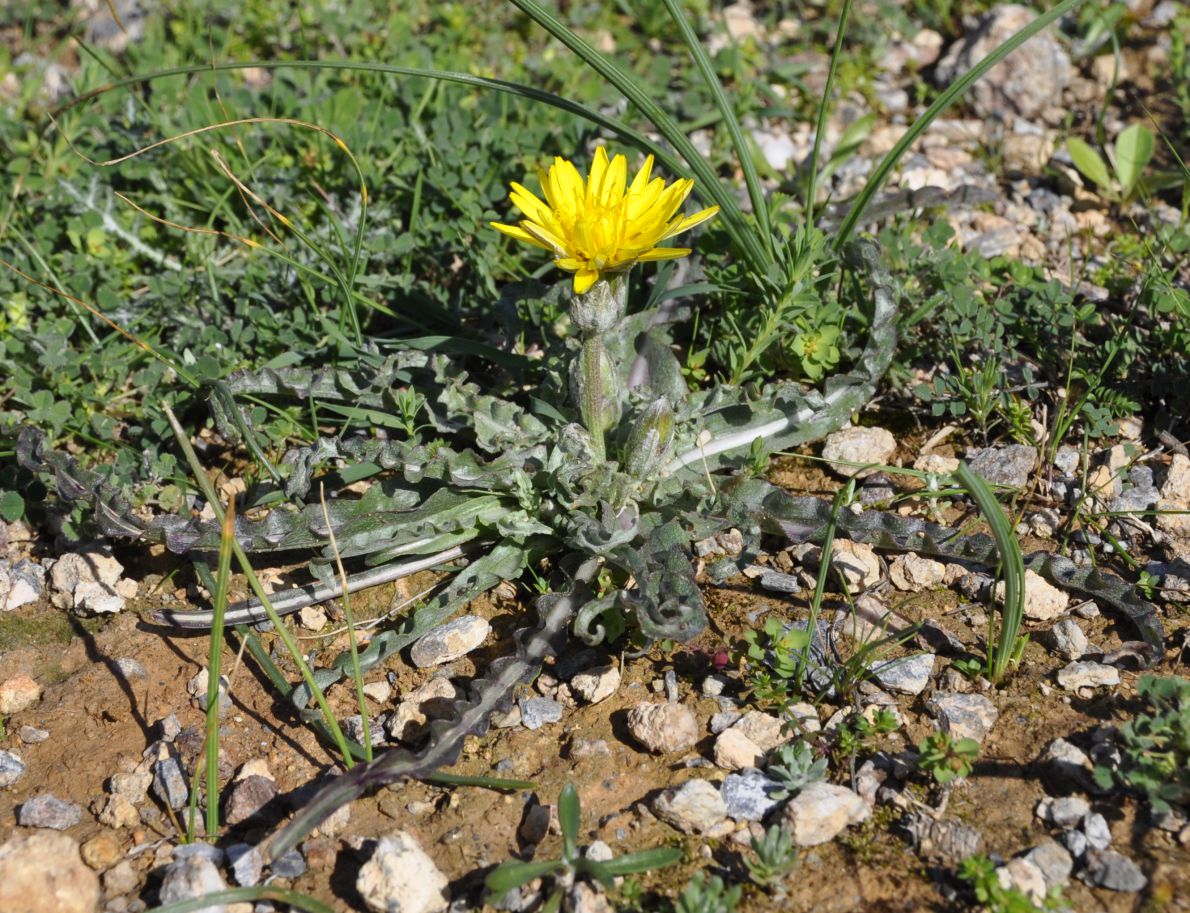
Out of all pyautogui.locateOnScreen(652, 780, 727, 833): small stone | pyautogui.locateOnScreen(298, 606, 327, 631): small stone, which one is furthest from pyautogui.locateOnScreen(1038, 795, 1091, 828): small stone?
pyautogui.locateOnScreen(298, 606, 327, 631): small stone

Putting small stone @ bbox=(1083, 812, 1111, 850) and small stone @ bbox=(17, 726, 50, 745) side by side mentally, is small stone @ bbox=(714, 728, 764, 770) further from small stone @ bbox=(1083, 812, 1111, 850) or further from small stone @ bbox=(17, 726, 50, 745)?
small stone @ bbox=(17, 726, 50, 745)

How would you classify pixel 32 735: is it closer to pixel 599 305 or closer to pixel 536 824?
pixel 536 824

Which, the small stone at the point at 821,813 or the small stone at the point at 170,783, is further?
the small stone at the point at 170,783

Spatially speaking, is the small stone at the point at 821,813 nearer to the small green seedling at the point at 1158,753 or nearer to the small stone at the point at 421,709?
the small green seedling at the point at 1158,753

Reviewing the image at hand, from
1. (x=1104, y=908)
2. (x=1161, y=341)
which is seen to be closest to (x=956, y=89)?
(x=1161, y=341)

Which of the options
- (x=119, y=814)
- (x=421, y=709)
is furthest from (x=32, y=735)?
(x=421, y=709)

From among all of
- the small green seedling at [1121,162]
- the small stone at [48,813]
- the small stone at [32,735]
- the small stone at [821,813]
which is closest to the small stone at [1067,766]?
the small stone at [821,813]
